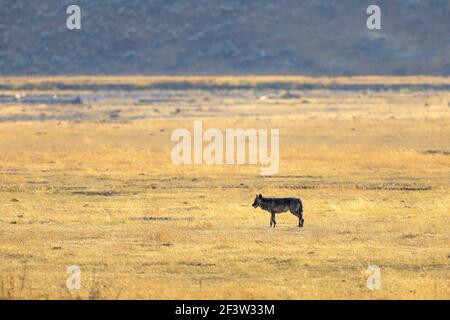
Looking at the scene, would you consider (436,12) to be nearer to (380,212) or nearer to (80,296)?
(380,212)

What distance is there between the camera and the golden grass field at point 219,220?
20.1 metres

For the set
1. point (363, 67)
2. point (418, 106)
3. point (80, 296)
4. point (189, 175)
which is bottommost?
point (80, 296)

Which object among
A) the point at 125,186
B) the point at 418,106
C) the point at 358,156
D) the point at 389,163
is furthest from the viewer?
the point at 418,106

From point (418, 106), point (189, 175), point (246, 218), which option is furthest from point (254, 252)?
point (418, 106)

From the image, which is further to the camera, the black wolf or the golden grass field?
the black wolf

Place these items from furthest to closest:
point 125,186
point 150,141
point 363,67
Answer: point 363,67, point 150,141, point 125,186

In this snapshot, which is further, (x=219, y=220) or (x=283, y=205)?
(x=219, y=220)

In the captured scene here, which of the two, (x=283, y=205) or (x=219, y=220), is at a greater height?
(x=283, y=205)

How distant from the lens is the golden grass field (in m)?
20.1

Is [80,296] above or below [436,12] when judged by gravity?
below

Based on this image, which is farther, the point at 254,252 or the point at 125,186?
the point at 125,186

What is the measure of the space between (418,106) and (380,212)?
62.6m

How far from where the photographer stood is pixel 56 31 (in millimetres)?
170875

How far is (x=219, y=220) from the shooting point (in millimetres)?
26969
